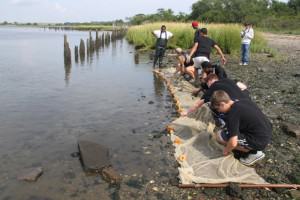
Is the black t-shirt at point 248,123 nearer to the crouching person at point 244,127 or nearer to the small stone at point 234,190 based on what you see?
the crouching person at point 244,127

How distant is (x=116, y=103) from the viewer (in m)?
11.0

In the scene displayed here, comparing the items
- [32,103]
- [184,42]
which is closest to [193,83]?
[32,103]

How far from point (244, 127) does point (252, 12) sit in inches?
2615

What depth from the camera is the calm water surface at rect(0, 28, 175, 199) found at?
570cm

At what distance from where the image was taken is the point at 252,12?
67438 mm

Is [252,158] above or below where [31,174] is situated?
above

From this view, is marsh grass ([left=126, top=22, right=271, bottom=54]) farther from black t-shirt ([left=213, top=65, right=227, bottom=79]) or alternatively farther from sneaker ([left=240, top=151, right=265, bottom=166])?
sneaker ([left=240, top=151, right=265, bottom=166])

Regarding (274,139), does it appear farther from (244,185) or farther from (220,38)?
(220,38)

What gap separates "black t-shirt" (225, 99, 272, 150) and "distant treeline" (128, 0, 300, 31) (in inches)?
2021

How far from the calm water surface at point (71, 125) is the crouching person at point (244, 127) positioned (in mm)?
1528

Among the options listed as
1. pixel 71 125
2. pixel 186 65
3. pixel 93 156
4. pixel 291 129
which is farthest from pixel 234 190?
pixel 186 65

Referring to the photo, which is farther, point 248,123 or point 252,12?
point 252,12

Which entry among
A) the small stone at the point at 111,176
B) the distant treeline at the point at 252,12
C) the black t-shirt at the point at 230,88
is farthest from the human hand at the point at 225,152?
the distant treeline at the point at 252,12

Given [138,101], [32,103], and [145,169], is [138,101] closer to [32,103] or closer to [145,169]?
[32,103]
